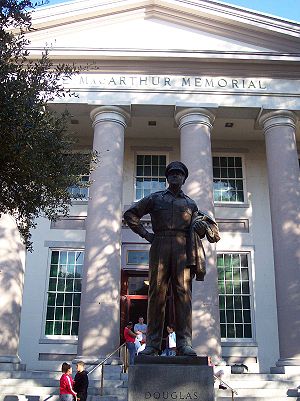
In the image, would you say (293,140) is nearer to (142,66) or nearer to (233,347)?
(142,66)

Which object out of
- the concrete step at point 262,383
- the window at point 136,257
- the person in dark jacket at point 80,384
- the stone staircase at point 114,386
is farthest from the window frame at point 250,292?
the person in dark jacket at point 80,384

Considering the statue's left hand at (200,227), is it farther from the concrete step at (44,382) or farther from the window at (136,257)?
the window at (136,257)

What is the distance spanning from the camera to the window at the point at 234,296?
17.4m

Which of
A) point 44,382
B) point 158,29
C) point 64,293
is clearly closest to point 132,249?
point 64,293

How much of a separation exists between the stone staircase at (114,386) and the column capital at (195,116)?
312 inches

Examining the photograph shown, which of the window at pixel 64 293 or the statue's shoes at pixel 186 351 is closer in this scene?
the statue's shoes at pixel 186 351

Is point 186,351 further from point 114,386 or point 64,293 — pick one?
point 64,293

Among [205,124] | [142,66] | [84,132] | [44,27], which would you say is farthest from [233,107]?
[44,27]

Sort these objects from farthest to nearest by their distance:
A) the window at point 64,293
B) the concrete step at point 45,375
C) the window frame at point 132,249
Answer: the window frame at point 132,249, the window at point 64,293, the concrete step at point 45,375

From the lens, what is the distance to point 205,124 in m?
16.2

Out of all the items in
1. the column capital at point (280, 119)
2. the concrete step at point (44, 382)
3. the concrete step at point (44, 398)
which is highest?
the column capital at point (280, 119)

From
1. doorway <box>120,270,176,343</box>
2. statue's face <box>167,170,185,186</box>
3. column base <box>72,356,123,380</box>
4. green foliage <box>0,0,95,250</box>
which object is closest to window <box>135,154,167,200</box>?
doorway <box>120,270,176,343</box>

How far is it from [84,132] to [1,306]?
25.4 ft

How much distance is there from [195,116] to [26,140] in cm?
875
